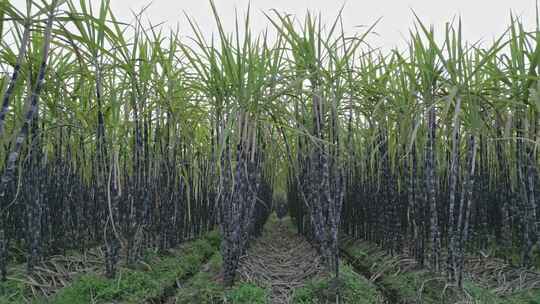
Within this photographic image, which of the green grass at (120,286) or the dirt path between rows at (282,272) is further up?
the green grass at (120,286)

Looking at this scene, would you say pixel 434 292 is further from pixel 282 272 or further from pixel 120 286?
pixel 120 286

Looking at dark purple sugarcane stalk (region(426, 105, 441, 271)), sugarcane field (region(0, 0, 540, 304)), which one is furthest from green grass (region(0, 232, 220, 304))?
dark purple sugarcane stalk (region(426, 105, 441, 271))

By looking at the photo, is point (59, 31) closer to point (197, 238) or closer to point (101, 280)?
point (101, 280)

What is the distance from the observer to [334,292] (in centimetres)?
194

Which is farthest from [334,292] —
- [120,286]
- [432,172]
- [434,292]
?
[120,286]

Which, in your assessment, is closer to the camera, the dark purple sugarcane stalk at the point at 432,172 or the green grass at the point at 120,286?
the green grass at the point at 120,286

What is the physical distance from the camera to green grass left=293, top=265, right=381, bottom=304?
1.92 metres

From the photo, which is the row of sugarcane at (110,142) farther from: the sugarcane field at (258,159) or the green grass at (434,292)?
the green grass at (434,292)

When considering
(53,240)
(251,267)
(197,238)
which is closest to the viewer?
(251,267)

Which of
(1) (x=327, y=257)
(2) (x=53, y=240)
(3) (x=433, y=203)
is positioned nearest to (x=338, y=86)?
(3) (x=433, y=203)

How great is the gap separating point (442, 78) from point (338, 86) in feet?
1.65

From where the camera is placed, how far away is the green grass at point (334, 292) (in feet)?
6.31

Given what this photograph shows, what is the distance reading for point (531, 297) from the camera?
6.23 feet

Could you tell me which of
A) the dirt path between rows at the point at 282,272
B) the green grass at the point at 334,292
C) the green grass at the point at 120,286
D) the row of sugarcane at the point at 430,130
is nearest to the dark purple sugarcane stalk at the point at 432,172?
the row of sugarcane at the point at 430,130
